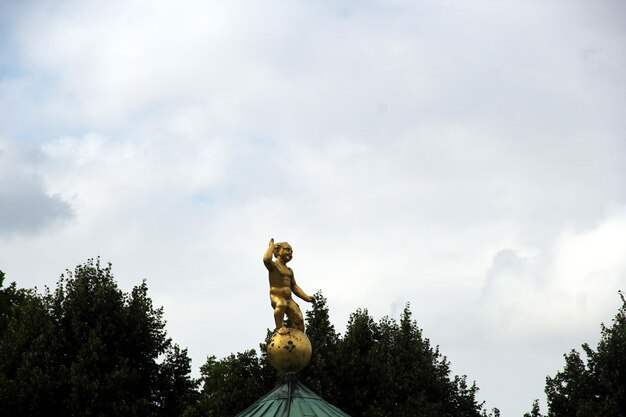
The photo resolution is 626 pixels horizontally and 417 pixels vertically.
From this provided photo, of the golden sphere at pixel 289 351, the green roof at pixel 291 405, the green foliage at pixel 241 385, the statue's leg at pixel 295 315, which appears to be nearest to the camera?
the green roof at pixel 291 405

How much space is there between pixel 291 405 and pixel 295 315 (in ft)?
4.70

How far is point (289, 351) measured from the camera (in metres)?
12.9

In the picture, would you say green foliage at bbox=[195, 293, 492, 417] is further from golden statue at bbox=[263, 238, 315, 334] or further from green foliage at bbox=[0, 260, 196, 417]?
golden statue at bbox=[263, 238, 315, 334]

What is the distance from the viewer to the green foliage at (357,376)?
41.0 meters

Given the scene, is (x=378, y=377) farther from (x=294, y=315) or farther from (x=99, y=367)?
(x=294, y=315)

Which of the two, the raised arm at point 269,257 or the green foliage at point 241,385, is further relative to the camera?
the green foliage at point 241,385

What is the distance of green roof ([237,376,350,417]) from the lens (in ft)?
40.1

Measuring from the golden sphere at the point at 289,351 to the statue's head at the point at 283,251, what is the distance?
3.26 ft

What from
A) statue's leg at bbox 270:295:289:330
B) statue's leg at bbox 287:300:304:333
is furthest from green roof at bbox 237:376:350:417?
statue's leg at bbox 270:295:289:330

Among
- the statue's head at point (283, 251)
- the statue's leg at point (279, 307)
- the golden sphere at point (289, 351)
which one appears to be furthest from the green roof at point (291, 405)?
the statue's head at point (283, 251)

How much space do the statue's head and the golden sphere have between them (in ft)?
3.26

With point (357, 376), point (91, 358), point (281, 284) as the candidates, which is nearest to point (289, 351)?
point (281, 284)

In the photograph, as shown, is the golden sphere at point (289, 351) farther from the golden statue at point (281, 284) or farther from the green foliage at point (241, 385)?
the green foliage at point (241, 385)

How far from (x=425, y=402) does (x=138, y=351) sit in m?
13.4
